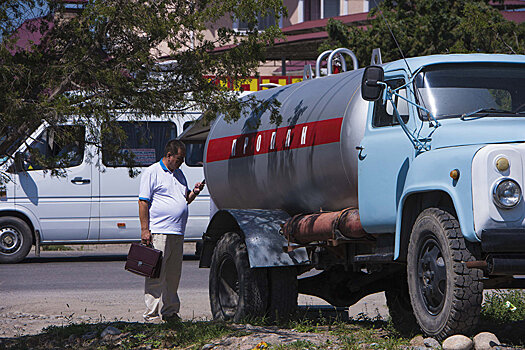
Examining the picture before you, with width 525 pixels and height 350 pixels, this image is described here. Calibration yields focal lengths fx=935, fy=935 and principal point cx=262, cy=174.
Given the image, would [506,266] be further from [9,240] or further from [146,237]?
[9,240]

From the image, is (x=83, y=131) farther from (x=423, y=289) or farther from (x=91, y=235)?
(x=91, y=235)

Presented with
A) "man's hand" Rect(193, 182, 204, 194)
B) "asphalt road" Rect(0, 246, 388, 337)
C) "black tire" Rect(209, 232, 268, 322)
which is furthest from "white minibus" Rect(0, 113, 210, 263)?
"black tire" Rect(209, 232, 268, 322)

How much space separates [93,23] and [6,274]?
28.6ft

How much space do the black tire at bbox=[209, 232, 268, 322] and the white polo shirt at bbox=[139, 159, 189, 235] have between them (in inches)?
18.7

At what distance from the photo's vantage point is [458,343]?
231 inches

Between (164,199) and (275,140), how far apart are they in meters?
1.19

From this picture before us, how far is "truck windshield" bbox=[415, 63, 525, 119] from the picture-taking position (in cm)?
676

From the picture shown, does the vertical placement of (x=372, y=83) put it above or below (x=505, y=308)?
above

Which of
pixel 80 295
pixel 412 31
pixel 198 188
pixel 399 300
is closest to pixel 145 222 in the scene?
pixel 198 188

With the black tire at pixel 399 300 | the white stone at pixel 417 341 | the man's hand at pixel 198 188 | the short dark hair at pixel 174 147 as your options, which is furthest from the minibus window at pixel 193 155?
the white stone at pixel 417 341

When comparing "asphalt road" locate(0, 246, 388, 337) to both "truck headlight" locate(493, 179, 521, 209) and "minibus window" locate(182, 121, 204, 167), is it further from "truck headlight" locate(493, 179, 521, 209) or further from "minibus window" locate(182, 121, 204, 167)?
"truck headlight" locate(493, 179, 521, 209)

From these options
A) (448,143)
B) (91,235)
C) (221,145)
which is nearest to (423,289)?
(448,143)

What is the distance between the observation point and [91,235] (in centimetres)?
1658

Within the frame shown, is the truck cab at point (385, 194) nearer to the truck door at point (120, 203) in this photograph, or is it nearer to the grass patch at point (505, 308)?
the grass patch at point (505, 308)
